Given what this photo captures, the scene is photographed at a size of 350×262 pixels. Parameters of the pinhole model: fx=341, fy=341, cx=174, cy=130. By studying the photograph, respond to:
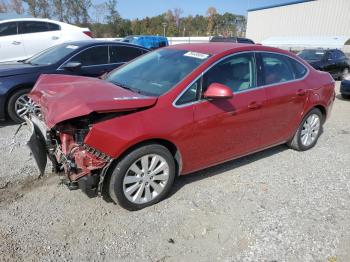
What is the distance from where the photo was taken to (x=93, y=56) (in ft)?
22.2

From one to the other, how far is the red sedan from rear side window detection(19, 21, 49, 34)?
6.21m

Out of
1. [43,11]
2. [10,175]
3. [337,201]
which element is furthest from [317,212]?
[43,11]

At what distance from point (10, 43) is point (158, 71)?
6.81m

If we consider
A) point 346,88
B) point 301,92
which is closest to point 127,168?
point 301,92

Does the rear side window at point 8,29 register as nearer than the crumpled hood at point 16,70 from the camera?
No

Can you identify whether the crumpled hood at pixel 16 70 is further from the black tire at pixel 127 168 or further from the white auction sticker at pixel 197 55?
the black tire at pixel 127 168

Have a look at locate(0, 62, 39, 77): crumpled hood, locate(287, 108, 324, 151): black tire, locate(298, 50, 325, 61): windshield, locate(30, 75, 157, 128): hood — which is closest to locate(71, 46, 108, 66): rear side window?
locate(0, 62, 39, 77): crumpled hood

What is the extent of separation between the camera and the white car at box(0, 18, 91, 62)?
9102 millimetres

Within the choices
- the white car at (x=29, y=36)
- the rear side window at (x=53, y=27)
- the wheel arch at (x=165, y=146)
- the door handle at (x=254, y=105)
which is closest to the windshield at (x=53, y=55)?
the white car at (x=29, y=36)

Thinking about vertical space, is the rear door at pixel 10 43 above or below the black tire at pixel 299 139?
above

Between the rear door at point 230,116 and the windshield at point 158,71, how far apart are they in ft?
0.92

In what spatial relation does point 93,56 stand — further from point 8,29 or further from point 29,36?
point 8,29

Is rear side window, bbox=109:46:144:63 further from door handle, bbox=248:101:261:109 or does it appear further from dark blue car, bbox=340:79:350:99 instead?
dark blue car, bbox=340:79:350:99

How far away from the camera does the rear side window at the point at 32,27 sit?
30.8ft
